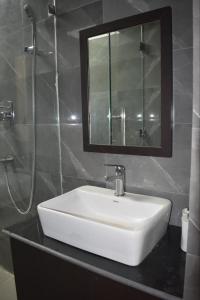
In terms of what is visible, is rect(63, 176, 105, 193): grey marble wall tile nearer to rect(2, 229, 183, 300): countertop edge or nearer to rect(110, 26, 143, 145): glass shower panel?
rect(110, 26, 143, 145): glass shower panel

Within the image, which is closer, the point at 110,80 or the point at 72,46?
the point at 110,80

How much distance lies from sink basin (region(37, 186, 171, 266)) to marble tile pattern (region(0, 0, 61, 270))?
0.47 m

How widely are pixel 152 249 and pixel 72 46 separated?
1.30m

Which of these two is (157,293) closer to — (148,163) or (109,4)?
(148,163)

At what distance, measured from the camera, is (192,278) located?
2.41 ft

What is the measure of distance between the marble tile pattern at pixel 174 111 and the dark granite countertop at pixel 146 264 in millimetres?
254

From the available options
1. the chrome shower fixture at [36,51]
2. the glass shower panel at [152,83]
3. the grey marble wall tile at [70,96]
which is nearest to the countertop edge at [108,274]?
the glass shower panel at [152,83]

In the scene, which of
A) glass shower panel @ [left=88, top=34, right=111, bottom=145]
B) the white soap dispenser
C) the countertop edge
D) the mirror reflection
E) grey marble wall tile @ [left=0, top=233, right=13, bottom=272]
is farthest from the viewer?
grey marble wall tile @ [left=0, top=233, right=13, bottom=272]

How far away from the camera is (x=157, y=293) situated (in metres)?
0.82

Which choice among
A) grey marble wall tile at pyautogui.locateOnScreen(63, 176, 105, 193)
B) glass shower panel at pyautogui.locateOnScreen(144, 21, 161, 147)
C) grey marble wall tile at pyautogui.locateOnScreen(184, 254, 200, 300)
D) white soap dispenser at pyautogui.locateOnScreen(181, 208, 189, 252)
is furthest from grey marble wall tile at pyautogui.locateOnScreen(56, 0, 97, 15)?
grey marble wall tile at pyautogui.locateOnScreen(184, 254, 200, 300)

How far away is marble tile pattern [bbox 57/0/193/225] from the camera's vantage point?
1.16 metres

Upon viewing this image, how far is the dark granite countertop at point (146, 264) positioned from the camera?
845 millimetres

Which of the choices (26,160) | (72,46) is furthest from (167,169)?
(26,160)

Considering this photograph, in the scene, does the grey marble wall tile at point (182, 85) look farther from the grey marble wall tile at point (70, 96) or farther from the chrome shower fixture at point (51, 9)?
the chrome shower fixture at point (51, 9)
